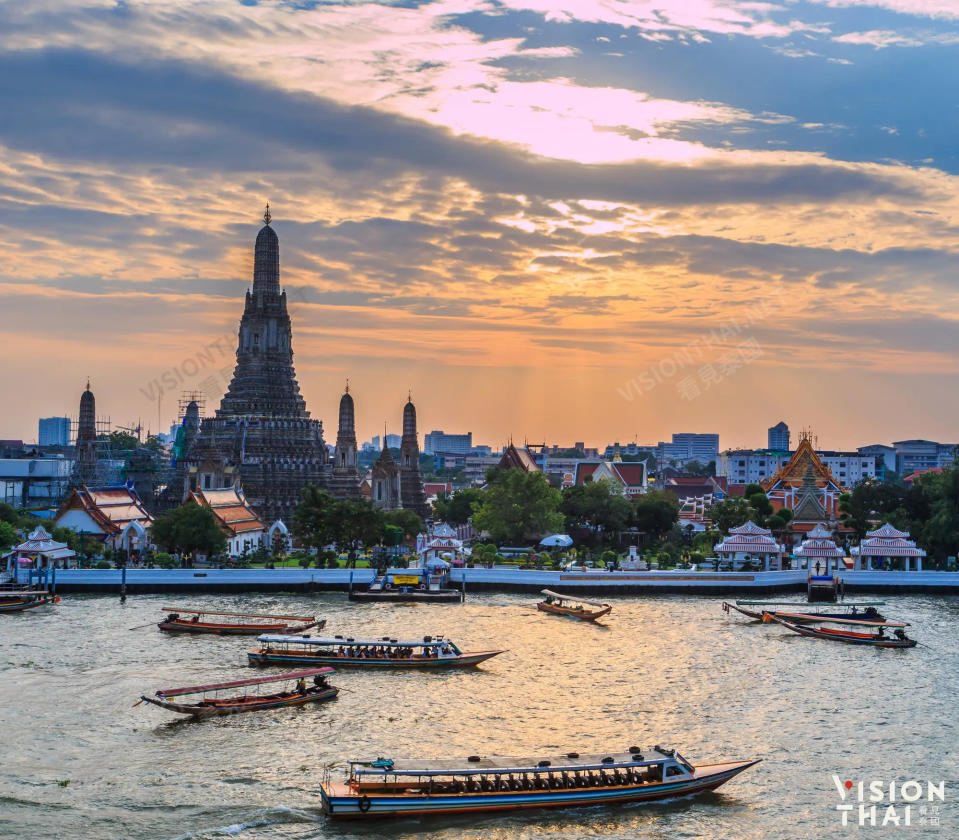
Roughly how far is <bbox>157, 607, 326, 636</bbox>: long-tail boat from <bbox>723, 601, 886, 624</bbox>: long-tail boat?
910 inches

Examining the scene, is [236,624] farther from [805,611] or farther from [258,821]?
[805,611]

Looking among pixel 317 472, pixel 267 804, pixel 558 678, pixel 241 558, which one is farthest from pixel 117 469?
pixel 267 804

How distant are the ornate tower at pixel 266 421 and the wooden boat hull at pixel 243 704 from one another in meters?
63.4

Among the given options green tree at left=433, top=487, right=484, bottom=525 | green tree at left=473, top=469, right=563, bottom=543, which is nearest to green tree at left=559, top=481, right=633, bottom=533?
green tree at left=473, top=469, right=563, bottom=543

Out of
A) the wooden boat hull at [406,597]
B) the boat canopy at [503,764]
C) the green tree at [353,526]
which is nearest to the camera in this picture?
the boat canopy at [503,764]

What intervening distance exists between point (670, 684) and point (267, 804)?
19.9 m

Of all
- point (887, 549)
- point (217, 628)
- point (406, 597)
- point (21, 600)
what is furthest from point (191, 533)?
point (887, 549)

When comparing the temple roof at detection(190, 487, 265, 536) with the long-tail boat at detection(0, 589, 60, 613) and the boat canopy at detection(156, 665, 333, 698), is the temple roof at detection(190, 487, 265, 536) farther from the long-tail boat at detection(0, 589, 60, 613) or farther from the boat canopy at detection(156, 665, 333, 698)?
the boat canopy at detection(156, 665, 333, 698)

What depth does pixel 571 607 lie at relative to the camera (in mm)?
68000

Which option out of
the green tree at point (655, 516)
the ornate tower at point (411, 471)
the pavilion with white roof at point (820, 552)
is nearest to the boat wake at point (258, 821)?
the pavilion with white roof at point (820, 552)

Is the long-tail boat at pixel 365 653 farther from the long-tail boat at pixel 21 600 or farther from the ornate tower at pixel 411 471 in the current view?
the ornate tower at pixel 411 471

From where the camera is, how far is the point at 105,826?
3186cm

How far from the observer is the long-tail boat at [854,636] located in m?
57.8

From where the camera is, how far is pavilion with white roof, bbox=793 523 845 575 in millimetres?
83312
